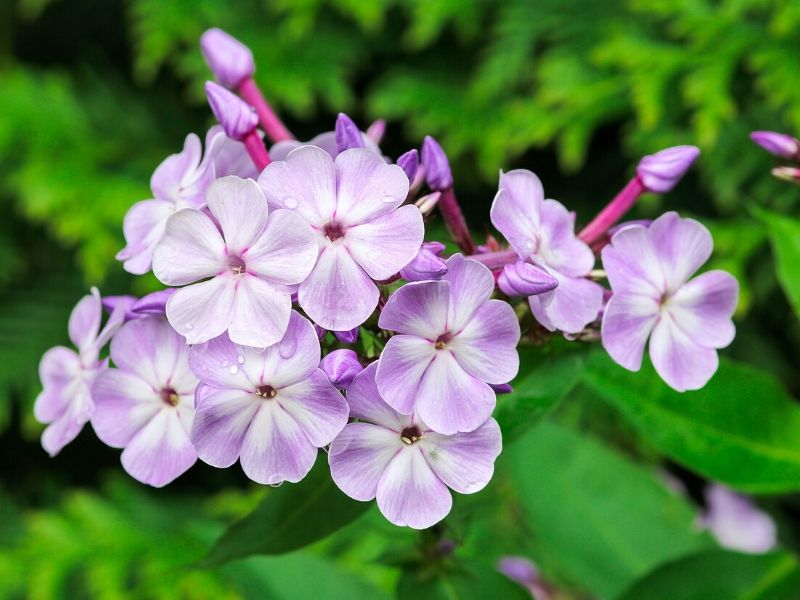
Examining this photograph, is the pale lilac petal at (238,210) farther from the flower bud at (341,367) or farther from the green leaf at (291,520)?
the green leaf at (291,520)

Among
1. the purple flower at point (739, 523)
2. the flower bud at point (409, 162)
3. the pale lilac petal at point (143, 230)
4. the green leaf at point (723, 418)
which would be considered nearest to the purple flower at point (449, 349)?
the flower bud at point (409, 162)

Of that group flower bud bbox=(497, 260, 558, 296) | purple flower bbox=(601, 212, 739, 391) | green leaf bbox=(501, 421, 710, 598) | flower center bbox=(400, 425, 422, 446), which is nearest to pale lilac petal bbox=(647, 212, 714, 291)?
purple flower bbox=(601, 212, 739, 391)

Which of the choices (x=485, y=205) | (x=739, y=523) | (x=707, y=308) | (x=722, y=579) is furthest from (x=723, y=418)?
(x=485, y=205)

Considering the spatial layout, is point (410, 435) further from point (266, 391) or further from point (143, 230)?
point (143, 230)

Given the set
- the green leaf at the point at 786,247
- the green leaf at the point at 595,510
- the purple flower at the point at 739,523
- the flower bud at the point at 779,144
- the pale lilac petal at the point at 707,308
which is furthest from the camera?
the purple flower at the point at 739,523

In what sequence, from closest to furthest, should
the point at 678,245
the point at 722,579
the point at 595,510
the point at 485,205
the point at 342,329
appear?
the point at 342,329, the point at 678,245, the point at 722,579, the point at 595,510, the point at 485,205

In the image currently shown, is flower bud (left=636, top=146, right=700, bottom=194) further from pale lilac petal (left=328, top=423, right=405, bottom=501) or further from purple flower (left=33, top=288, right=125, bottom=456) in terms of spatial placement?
purple flower (left=33, top=288, right=125, bottom=456)
